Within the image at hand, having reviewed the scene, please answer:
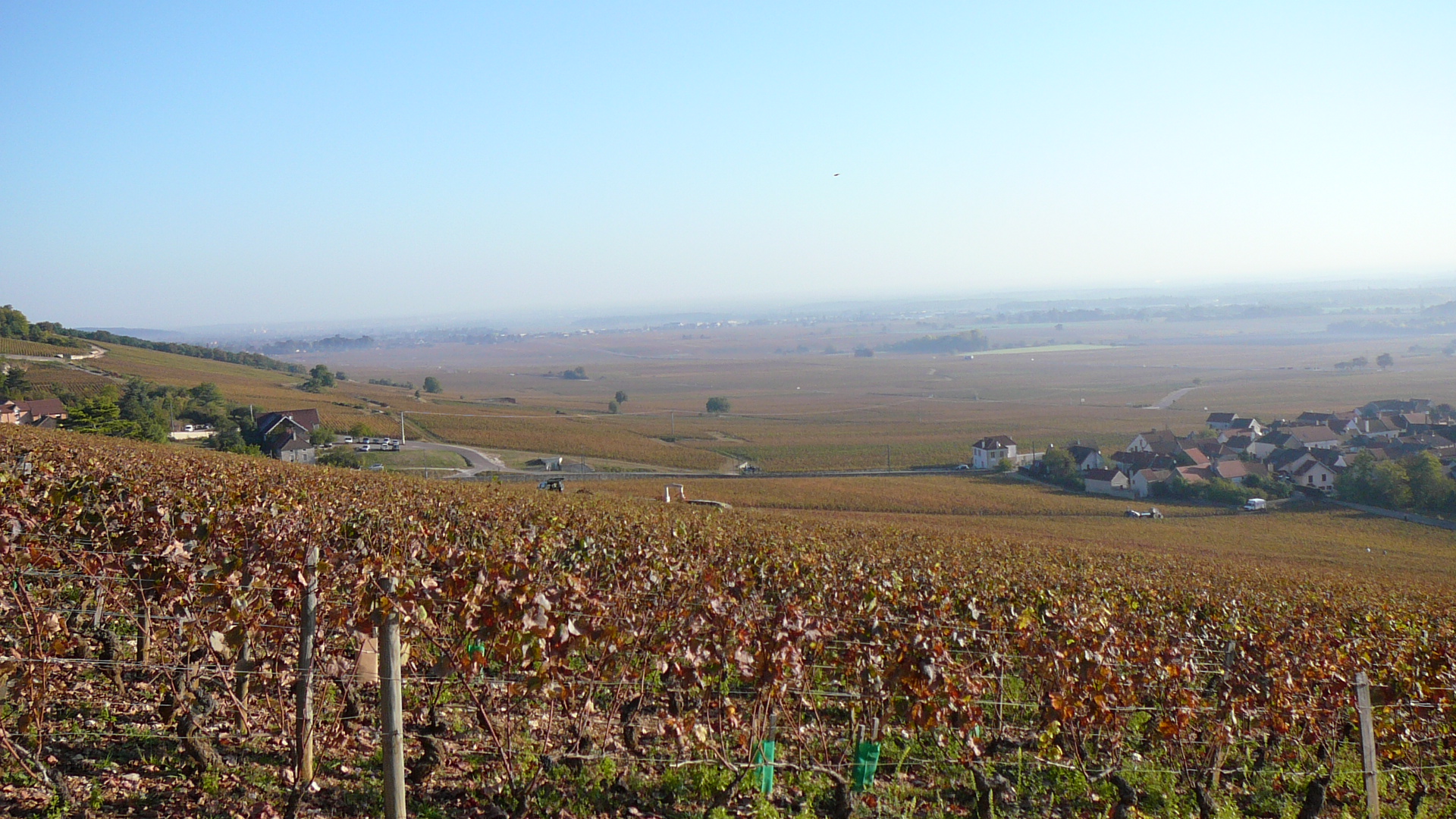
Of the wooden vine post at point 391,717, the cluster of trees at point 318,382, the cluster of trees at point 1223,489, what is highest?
the wooden vine post at point 391,717

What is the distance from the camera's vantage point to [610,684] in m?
4.90

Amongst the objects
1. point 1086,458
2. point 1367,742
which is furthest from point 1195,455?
point 1367,742

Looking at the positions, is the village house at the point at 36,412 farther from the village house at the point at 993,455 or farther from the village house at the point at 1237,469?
the village house at the point at 1237,469

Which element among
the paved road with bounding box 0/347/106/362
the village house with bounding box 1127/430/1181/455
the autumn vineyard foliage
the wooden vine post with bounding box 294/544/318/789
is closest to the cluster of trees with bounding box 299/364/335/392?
the paved road with bounding box 0/347/106/362

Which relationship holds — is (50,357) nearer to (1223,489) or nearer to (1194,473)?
(1194,473)

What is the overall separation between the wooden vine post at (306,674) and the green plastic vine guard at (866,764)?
3093 millimetres

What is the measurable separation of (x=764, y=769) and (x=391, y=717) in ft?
7.51

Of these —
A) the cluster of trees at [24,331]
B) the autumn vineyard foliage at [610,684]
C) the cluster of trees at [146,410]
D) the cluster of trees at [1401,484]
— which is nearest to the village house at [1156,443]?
the cluster of trees at [1401,484]

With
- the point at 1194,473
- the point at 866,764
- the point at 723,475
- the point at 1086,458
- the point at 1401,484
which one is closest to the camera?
the point at 866,764

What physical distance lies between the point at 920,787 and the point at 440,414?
283 feet

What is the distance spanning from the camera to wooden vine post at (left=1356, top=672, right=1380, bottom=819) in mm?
5578

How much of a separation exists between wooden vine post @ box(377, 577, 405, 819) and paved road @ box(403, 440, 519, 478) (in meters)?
46.9

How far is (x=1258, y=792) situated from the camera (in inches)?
261

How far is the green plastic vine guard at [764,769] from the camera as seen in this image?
17.6ft
